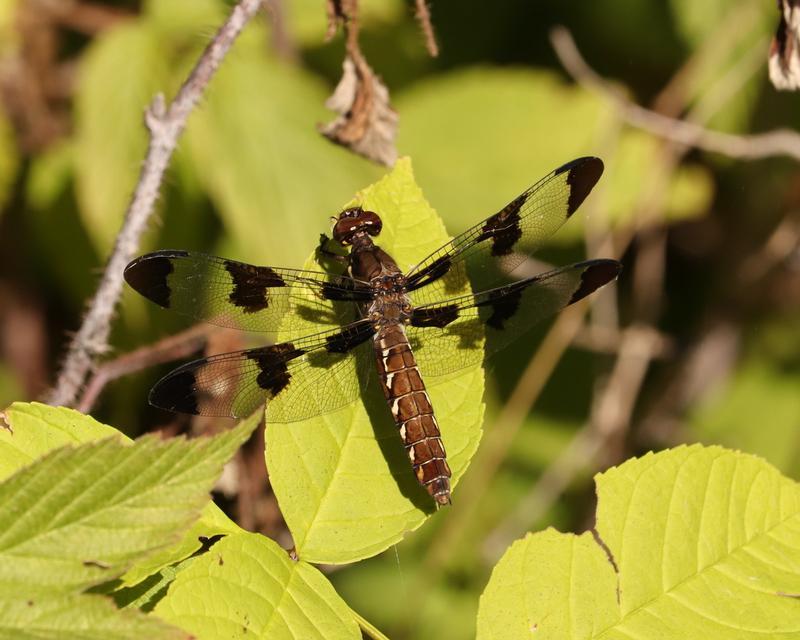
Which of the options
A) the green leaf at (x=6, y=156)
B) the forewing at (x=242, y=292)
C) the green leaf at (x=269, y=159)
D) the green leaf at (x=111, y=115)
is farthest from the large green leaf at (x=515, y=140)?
the forewing at (x=242, y=292)

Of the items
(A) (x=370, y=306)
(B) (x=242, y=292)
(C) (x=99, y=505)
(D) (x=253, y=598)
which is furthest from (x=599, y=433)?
(C) (x=99, y=505)

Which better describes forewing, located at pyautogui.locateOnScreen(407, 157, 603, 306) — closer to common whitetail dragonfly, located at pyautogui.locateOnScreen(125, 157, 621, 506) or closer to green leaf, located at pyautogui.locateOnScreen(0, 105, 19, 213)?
common whitetail dragonfly, located at pyautogui.locateOnScreen(125, 157, 621, 506)

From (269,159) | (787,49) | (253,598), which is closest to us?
(253,598)

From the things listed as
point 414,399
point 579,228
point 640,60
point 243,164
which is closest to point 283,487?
point 414,399

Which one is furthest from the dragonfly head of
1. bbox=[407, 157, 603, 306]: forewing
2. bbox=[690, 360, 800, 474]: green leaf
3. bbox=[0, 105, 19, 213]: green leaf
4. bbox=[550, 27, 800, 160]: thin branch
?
bbox=[690, 360, 800, 474]: green leaf

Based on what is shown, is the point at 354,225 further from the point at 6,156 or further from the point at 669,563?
the point at 6,156

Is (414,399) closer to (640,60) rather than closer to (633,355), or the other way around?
(633,355)
